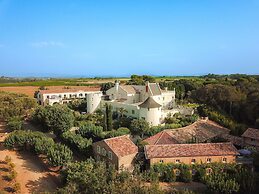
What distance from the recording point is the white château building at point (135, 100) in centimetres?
5241

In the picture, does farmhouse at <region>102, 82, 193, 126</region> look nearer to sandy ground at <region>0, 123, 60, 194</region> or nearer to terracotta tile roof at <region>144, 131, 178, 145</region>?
terracotta tile roof at <region>144, 131, 178, 145</region>

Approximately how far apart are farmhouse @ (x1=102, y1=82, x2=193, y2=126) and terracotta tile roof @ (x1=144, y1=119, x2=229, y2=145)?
709cm

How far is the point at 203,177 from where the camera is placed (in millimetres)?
34250

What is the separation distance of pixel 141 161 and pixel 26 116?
3727 centimetres

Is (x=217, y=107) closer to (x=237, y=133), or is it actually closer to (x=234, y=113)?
(x=234, y=113)

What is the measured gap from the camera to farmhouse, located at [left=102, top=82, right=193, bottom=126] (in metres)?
52.1

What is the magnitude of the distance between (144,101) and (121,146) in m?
19.3

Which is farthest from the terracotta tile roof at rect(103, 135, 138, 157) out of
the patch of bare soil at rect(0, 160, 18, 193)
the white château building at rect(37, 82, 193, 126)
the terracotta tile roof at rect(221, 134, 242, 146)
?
the terracotta tile roof at rect(221, 134, 242, 146)

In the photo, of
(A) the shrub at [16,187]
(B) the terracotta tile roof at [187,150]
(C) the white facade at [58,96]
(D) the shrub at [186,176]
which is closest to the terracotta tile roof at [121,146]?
(B) the terracotta tile roof at [187,150]

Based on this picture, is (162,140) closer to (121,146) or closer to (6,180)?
(121,146)

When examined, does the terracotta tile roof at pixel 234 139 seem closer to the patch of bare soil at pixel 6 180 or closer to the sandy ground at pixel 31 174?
the sandy ground at pixel 31 174

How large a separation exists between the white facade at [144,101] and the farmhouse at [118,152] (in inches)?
503

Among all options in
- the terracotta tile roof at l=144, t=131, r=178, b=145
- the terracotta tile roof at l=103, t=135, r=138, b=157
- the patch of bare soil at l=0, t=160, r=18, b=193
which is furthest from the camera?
the terracotta tile roof at l=144, t=131, r=178, b=145

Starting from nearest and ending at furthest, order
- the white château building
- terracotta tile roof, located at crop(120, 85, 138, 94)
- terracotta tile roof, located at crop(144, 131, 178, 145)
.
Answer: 1. terracotta tile roof, located at crop(144, 131, 178, 145)
2. the white château building
3. terracotta tile roof, located at crop(120, 85, 138, 94)
